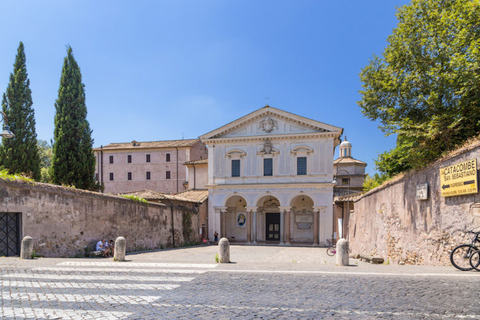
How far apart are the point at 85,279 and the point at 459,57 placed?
1181 cm

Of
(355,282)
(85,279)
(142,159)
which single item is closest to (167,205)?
(85,279)

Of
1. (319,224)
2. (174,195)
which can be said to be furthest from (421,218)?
(174,195)

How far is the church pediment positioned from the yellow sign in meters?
23.8

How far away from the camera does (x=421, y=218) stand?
1174 cm

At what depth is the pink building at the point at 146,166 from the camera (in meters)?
51.4

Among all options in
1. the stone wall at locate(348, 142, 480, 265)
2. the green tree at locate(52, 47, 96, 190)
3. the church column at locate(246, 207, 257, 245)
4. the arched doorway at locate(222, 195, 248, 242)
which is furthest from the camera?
the arched doorway at locate(222, 195, 248, 242)

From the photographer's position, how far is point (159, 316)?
5.33 meters

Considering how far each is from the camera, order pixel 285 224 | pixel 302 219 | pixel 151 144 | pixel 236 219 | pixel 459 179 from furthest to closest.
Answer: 1. pixel 151 144
2. pixel 236 219
3. pixel 302 219
4. pixel 285 224
5. pixel 459 179

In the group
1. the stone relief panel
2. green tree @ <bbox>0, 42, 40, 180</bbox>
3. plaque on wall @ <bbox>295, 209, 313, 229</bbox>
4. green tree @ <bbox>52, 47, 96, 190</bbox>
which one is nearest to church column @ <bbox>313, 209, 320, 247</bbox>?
plaque on wall @ <bbox>295, 209, 313, 229</bbox>

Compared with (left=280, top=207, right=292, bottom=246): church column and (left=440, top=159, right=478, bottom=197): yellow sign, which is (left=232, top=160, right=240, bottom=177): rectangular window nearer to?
(left=280, top=207, right=292, bottom=246): church column

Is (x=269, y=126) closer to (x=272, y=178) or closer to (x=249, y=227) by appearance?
(x=272, y=178)

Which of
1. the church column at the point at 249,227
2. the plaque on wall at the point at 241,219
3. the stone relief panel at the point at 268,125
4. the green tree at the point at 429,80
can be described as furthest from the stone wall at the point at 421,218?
the plaque on wall at the point at 241,219

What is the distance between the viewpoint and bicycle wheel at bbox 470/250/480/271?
8.54m

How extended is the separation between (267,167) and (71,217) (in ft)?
73.1
